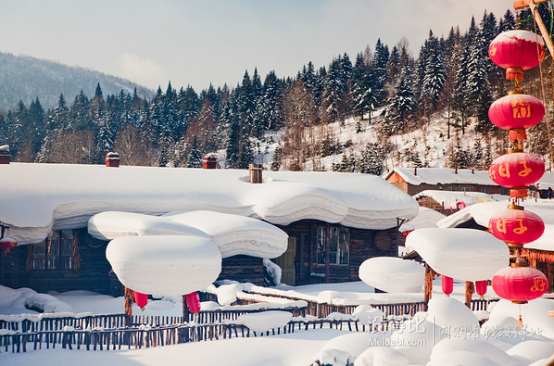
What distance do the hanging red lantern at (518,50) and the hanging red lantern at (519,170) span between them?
1299 millimetres

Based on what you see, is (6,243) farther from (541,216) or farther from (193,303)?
(541,216)

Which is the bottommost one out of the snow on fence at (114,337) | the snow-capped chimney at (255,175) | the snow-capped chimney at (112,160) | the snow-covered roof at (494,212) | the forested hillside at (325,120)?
the snow on fence at (114,337)

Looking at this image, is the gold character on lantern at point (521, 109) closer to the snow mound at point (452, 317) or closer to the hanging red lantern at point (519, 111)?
the hanging red lantern at point (519, 111)

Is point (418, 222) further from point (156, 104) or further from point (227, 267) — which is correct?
point (156, 104)

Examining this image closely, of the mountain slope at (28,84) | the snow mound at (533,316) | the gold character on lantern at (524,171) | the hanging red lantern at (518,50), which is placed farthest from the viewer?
the mountain slope at (28,84)

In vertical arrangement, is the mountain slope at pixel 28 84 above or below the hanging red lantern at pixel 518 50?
above

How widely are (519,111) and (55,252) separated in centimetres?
1734

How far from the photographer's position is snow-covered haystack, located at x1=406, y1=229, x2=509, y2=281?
43.1 ft

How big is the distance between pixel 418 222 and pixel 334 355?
1170 inches

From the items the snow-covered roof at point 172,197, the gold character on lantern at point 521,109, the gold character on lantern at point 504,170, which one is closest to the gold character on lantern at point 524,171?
the gold character on lantern at point 504,170

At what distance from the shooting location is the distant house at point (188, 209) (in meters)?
18.9

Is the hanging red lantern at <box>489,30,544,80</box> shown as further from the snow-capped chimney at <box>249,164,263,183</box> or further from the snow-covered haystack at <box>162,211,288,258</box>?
the snow-capped chimney at <box>249,164,263,183</box>

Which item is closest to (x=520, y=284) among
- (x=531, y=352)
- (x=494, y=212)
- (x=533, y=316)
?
(x=531, y=352)

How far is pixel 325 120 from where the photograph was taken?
250ft
